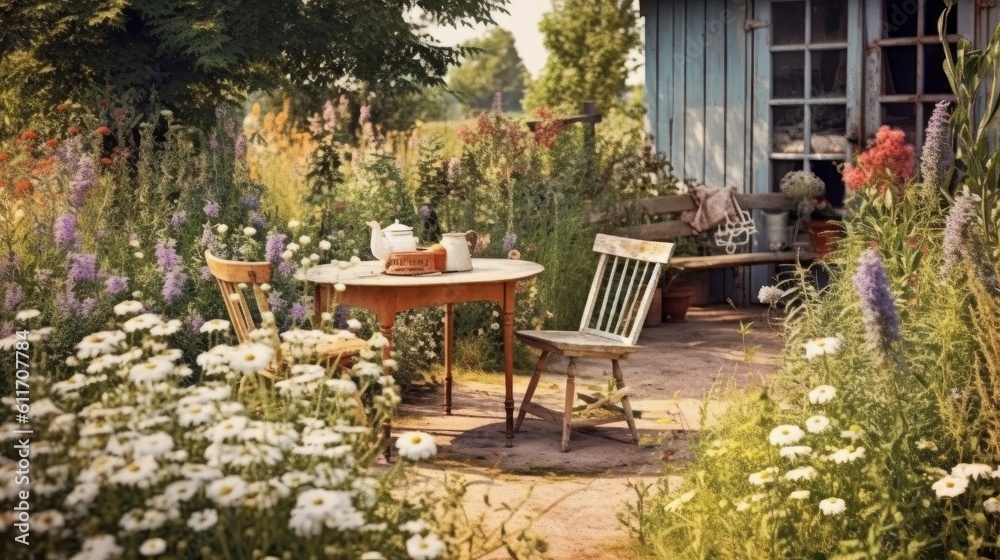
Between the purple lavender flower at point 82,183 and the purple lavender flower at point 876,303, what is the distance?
4511mm

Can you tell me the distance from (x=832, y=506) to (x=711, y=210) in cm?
680

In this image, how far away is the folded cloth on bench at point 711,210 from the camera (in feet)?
34.4

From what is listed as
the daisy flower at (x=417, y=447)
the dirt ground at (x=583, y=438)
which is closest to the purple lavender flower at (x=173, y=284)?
the dirt ground at (x=583, y=438)

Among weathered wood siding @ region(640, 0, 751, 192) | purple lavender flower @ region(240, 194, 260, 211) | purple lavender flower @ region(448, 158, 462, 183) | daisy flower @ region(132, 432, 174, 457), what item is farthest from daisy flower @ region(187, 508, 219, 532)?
weathered wood siding @ region(640, 0, 751, 192)

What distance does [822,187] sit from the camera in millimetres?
10430

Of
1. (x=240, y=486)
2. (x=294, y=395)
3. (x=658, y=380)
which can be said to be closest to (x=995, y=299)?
(x=294, y=395)

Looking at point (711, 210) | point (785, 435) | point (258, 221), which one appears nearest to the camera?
point (785, 435)

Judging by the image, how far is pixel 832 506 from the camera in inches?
152

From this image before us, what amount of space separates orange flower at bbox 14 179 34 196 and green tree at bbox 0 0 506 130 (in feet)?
4.47

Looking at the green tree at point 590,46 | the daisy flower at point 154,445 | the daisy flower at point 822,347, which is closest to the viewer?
the daisy flower at point 154,445

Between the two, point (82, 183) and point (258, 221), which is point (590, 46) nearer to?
point (258, 221)

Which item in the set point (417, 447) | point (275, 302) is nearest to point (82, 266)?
point (275, 302)

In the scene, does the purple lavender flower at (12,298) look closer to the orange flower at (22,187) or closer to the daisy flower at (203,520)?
the orange flower at (22,187)

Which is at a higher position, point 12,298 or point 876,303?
point 876,303
